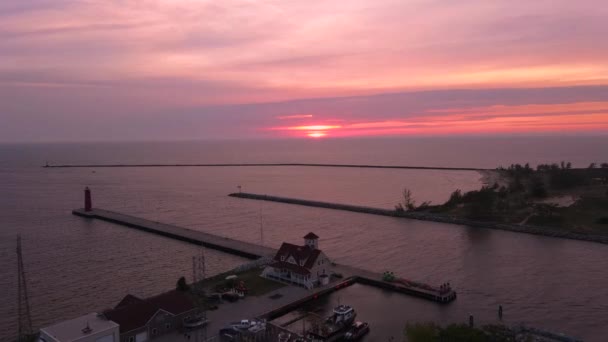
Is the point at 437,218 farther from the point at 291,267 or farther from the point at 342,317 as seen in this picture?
the point at 342,317

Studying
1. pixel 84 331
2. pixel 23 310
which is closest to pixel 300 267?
pixel 84 331

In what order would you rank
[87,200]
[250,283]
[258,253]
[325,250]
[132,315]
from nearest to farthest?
[132,315]
[250,283]
[258,253]
[325,250]
[87,200]

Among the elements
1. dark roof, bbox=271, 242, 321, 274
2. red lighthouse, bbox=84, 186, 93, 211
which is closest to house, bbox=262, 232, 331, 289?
dark roof, bbox=271, 242, 321, 274

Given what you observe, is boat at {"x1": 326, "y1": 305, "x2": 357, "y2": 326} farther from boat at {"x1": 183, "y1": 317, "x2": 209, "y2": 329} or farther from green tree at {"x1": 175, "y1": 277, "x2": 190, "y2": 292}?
green tree at {"x1": 175, "y1": 277, "x2": 190, "y2": 292}

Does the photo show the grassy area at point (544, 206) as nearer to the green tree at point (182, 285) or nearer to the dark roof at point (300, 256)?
the dark roof at point (300, 256)

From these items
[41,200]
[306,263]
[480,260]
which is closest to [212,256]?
[306,263]

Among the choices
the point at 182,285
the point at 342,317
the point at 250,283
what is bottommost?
the point at 342,317

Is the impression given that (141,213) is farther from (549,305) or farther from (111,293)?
(549,305)
